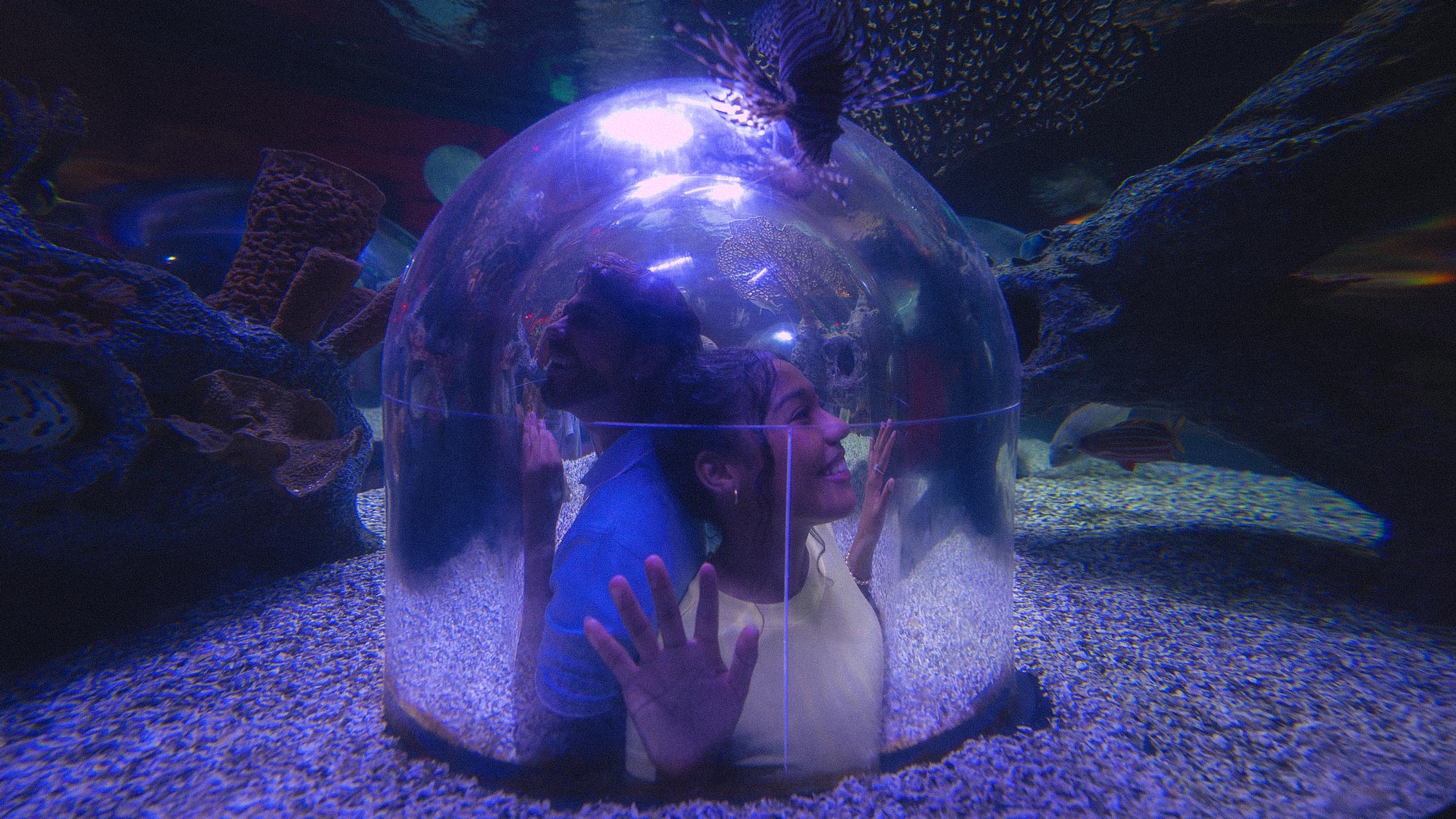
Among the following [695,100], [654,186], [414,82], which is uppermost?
[414,82]

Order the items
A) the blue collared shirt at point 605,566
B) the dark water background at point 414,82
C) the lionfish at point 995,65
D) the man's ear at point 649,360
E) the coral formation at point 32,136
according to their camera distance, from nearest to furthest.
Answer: the blue collared shirt at point 605,566 < the man's ear at point 649,360 < the coral formation at point 32,136 < the lionfish at point 995,65 < the dark water background at point 414,82

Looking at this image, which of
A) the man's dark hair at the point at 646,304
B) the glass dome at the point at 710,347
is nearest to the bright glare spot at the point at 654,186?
the glass dome at the point at 710,347

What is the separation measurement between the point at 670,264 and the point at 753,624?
1172 mm

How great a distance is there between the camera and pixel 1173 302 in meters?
2.98

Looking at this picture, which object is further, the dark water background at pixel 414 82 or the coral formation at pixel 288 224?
the dark water background at pixel 414 82

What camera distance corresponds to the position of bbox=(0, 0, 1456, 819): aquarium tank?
130 cm

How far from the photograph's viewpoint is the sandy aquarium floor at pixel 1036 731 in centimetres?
125

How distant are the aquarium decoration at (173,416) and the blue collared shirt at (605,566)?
198 cm

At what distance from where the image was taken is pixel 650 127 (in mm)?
1820

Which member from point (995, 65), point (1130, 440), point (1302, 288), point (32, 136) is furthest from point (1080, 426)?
point (32, 136)

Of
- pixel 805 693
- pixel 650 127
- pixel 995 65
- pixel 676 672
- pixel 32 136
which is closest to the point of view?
pixel 676 672

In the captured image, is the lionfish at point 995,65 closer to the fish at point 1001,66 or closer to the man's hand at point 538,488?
the fish at point 1001,66

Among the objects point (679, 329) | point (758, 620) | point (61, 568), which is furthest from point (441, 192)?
point (758, 620)

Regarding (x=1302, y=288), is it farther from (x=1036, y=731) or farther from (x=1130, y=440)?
(x=1036, y=731)
